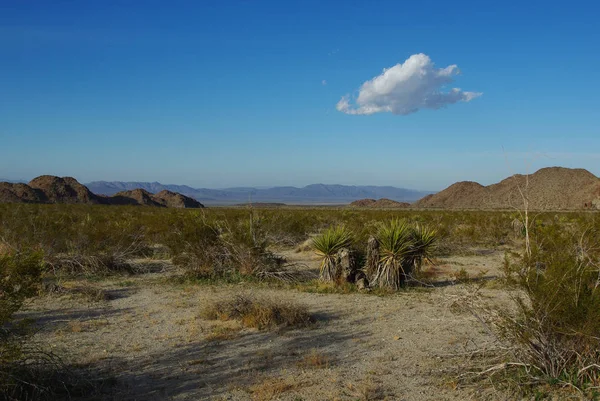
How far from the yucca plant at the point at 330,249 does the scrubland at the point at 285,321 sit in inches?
1.6

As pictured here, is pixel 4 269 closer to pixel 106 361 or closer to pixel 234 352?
pixel 106 361

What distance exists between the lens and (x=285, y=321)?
30.4ft

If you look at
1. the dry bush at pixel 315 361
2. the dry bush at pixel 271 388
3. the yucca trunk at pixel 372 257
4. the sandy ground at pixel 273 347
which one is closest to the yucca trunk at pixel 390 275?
the yucca trunk at pixel 372 257

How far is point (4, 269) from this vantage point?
578 centimetres

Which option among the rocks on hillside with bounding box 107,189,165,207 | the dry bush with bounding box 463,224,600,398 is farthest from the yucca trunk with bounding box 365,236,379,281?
the rocks on hillside with bounding box 107,189,165,207

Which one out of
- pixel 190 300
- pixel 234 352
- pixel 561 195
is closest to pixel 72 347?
pixel 234 352

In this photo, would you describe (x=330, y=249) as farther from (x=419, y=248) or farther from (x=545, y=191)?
(x=545, y=191)

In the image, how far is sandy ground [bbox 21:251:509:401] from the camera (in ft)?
20.7

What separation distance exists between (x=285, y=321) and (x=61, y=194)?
87.9m

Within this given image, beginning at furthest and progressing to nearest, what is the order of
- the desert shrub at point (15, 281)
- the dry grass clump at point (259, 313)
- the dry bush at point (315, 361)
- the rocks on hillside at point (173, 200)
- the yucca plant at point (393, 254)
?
the rocks on hillside at point (173, 200), the yucca plant at point (393, 254), the dry grass clump at point (259, 313), the dry bush at point (315, 361), the desert shrub at point (15, 281)

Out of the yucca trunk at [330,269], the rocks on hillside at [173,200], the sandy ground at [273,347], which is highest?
the rocks on hillside at [173,200]

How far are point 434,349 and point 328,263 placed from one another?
18.6 ft

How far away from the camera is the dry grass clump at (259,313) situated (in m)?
9.21

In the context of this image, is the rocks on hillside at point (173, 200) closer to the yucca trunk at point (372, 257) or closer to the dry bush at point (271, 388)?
the yucca trunk at point (372, 257)
